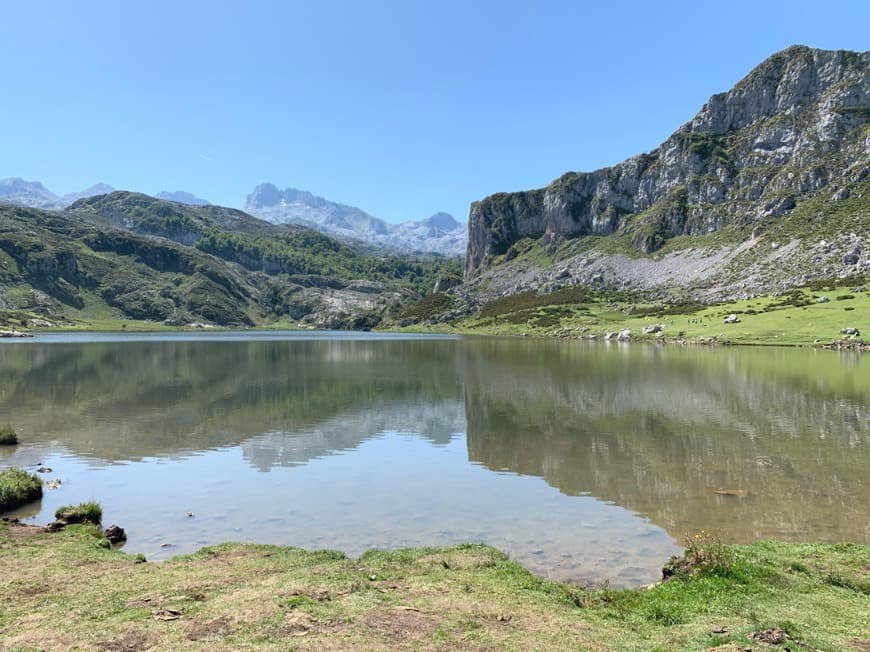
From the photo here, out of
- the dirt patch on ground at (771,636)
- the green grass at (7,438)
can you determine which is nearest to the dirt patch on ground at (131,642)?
the dirt patch on ground at (771,636)

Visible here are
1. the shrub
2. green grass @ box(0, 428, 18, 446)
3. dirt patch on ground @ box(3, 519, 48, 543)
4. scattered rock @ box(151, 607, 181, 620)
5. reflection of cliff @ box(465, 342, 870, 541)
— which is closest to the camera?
scattered rock @ box(151, 607, 181, 620)

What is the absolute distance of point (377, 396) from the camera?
217 feet

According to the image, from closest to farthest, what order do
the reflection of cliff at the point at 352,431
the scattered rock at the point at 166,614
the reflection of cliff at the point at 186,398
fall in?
the scattered rock at the point at 166,614
the reflection of cliff at the point at 352,431
the reflection of cliff at the point at 186,398

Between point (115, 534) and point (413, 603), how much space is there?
1517 centimetres

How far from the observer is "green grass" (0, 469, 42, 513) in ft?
87.2

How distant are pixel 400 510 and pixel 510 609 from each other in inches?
520

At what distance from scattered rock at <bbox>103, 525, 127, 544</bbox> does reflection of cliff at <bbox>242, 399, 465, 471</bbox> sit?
454 inches

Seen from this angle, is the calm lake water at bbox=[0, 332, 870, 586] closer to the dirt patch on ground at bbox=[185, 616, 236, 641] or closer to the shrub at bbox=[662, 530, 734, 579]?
the shrub at bbox=[662, 530, 734, 579]

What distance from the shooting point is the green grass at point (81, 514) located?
2405 centimetres

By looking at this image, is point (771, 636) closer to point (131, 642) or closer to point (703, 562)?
point (703, 562)

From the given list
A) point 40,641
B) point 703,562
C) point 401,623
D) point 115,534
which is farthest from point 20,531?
point 703,562

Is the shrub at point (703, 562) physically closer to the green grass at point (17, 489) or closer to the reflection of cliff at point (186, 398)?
the reflection of cliff at point (186, 398)

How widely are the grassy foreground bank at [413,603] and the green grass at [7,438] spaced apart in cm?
2563

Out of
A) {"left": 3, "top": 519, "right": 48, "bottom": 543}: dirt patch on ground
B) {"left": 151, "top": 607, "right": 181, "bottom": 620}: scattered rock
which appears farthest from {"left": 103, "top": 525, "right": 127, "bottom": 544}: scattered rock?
{"left": 151, "top": 607, "right": 181, "bottom": 620}: scattered rock
